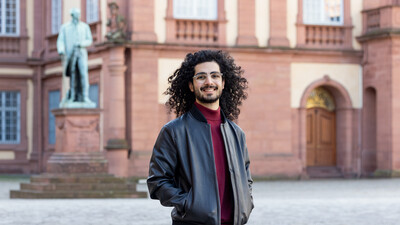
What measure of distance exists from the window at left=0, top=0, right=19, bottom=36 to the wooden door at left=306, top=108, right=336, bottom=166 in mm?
12029

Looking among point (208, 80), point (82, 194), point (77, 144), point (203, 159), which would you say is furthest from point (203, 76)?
point (77, 144)

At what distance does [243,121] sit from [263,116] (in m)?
0.74

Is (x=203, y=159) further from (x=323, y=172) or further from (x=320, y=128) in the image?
(x=320, y=128)

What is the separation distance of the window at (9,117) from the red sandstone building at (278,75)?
4.89 metres

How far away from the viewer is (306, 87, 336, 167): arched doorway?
28.1m

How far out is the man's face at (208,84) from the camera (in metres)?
4.48

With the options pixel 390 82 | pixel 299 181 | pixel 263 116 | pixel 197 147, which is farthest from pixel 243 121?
pixel 197 147

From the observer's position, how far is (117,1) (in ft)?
84.4

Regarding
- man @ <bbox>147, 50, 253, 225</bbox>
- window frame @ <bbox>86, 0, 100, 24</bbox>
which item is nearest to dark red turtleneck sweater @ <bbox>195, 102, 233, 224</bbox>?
→ man @ <bbox>147, 50, 253, 225</bbox>

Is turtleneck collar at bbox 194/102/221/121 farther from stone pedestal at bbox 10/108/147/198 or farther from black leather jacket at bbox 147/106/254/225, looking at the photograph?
stone pedestal at bbox 10/108/147/198

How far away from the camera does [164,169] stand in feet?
14.3

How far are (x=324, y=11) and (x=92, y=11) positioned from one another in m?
7.84

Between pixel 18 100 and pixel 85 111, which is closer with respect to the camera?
pixel 85 111

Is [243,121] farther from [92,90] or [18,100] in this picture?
[18,100]
